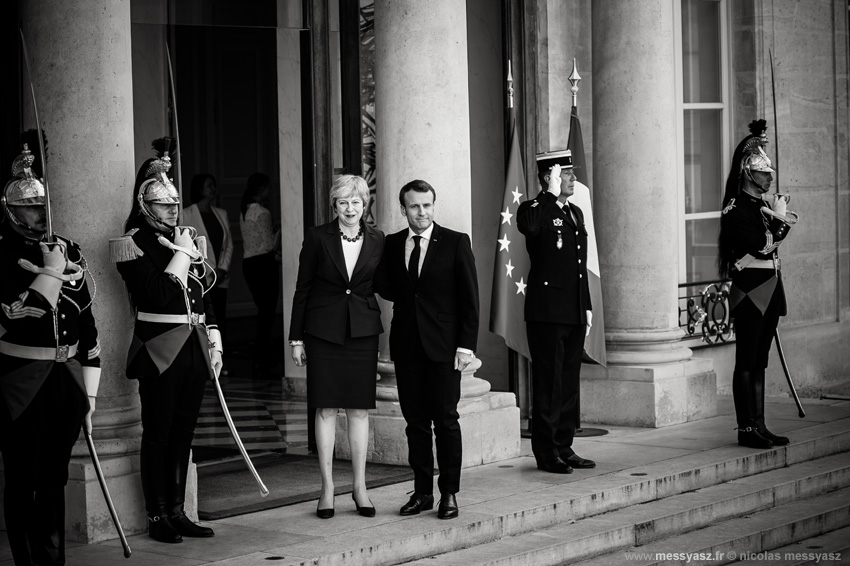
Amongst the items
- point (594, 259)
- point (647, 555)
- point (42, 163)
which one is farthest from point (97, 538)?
point (594, 259)

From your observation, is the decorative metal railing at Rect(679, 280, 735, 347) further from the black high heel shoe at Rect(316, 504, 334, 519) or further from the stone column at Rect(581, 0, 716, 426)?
the black high heel shoe at Rect(316, 504, 334, 519)

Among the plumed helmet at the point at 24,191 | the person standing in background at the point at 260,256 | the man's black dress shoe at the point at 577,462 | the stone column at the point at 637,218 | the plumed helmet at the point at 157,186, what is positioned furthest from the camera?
the person standing in background at the point at 260,256

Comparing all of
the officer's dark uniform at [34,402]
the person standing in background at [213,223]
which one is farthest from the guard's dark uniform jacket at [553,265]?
the person standing in background at [213,223]

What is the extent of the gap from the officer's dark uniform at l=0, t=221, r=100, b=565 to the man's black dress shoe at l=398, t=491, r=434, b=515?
190cm

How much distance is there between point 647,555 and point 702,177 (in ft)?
18.4

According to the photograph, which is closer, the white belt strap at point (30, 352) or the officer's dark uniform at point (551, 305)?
the white belt strap at point (30, 352)

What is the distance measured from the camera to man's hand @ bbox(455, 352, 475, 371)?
23.4 ft

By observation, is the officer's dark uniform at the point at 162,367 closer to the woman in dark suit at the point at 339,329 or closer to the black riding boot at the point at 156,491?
the black riding boot at the point at 156,491

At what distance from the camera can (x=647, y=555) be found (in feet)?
23.1

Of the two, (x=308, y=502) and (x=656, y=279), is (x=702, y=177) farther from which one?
(x=308, y=502)

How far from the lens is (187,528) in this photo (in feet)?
22.0

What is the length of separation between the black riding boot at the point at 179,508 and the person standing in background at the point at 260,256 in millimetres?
6484

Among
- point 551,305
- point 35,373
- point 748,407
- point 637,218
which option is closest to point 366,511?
point 551,305

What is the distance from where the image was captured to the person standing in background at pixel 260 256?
43.7 feet
